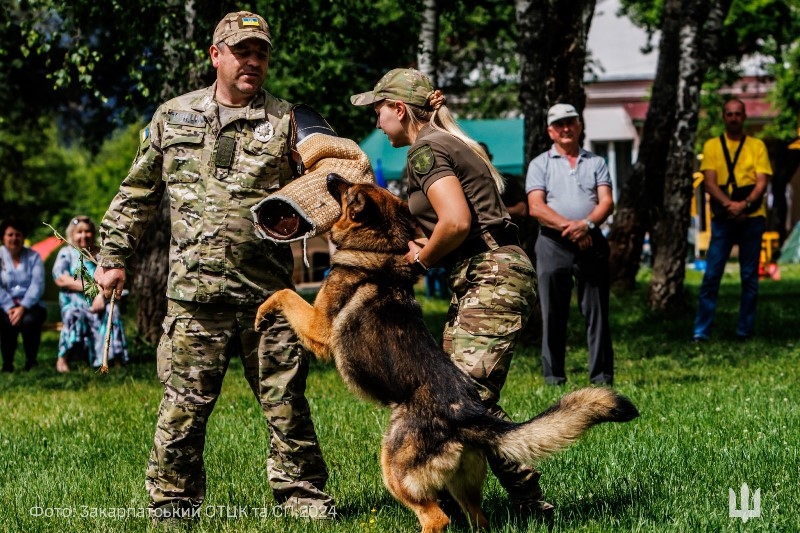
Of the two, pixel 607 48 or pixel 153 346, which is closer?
pixel 153 346

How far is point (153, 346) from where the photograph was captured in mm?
13164

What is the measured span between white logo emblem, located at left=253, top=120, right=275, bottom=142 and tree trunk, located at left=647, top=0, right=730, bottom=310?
1081 centimetres

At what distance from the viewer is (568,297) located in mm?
9180

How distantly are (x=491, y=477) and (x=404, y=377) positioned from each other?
157 centimetres

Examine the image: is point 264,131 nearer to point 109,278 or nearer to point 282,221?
point 282,221

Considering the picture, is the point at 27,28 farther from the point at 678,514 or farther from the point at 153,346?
the point at 678,514

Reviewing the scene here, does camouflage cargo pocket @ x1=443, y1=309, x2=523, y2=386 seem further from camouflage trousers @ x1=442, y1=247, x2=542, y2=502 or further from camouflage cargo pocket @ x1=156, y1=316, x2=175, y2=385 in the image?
camouflage cargo pocket @ x1=156, y1=316, x2=175, y2=385

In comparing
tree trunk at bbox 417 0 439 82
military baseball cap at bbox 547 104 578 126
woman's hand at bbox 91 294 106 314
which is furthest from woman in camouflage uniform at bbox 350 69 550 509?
tree trunk at bbox 417 0 439 82

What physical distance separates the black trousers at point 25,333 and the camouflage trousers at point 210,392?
8490 millimetres

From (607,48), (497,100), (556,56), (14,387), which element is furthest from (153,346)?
A: (607,48)

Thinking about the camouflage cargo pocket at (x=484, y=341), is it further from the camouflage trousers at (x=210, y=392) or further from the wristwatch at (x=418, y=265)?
the camouflage trousers at (x=210, y=392)

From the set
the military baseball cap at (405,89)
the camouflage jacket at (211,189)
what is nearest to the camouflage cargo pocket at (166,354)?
the camouflage jacket at (211,189)

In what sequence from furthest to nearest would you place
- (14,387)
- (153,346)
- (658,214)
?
1. (658,214)
2. (153,346)
3. (14,387)

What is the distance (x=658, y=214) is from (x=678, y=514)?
40.4 ft
